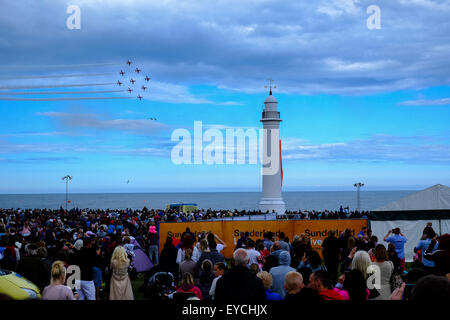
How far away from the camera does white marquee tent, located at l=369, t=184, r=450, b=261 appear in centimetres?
1816

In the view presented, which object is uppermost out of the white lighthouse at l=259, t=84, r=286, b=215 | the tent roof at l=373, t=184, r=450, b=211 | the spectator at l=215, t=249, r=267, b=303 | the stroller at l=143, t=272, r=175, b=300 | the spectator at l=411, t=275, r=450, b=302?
the white lighthouse at l=259, t=84, r=286, b=215

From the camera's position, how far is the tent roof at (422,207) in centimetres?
1819

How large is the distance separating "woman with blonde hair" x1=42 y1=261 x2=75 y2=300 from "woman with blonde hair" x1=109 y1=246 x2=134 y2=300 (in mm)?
1754

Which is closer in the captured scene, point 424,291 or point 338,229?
point 424,291

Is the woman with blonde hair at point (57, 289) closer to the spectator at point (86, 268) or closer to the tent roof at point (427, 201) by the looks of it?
the spectator at point (86, 268)

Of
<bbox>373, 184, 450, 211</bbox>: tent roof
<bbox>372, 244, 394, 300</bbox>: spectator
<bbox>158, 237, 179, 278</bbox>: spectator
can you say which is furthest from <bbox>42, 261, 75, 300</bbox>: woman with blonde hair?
<bbox>373, 184, 450, 211</bbox>: tent roof

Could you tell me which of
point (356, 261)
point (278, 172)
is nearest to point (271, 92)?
point (278, 172)

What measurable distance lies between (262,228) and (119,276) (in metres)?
11.9

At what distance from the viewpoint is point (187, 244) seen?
991 cm

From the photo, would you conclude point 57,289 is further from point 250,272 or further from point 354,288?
point 354,288

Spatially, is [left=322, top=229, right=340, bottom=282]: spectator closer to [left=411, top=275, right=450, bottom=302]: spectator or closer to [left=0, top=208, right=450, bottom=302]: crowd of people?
[left=0, top=208, right=450, bottom=302]: crowd of people

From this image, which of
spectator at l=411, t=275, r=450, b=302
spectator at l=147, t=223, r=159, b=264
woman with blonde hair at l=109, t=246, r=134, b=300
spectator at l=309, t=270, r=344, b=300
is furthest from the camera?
spectator at l=147, t=223, r=159, b=264

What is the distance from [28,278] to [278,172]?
3357 cm
